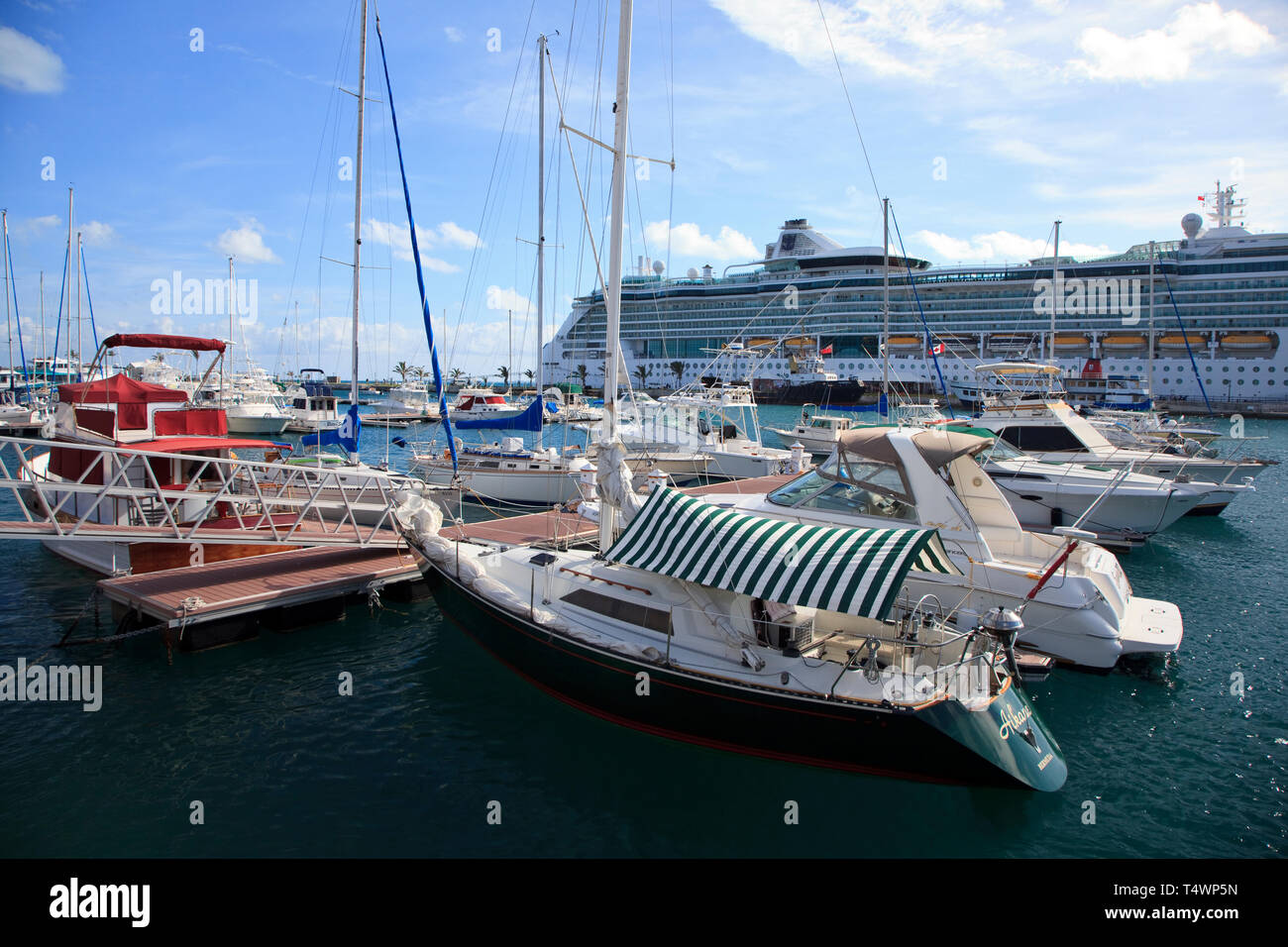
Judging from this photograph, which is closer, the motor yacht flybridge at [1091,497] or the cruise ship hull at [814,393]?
the motor yacht flybridge at [1091,497]

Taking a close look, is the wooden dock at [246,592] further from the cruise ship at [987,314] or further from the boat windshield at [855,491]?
the cruise ship at [987,314]

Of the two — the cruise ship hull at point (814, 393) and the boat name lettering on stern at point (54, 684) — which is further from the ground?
the cruise ship hull at point (814, 393)

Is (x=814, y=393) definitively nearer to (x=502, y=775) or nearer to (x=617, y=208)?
(x=617, y=208)

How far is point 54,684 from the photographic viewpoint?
35.3 ft

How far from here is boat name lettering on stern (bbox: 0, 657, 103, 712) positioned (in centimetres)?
1037

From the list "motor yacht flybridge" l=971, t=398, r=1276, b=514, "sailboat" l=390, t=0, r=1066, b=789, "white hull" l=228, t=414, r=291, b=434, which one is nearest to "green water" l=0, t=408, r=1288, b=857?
"sailboat" l=390, t=0, r=1066, b=789

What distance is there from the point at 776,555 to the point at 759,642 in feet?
3.72

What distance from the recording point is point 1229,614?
1473cm

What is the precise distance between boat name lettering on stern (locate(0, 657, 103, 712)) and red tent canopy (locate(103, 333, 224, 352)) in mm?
7575

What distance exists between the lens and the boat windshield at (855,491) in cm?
1206

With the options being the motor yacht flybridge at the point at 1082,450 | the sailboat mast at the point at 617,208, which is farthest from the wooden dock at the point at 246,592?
the motor yacht flybridge at the point at 1082,450

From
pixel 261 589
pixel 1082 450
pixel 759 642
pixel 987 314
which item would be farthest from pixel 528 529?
pixel 987 314

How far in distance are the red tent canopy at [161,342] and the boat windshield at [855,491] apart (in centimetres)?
1419
